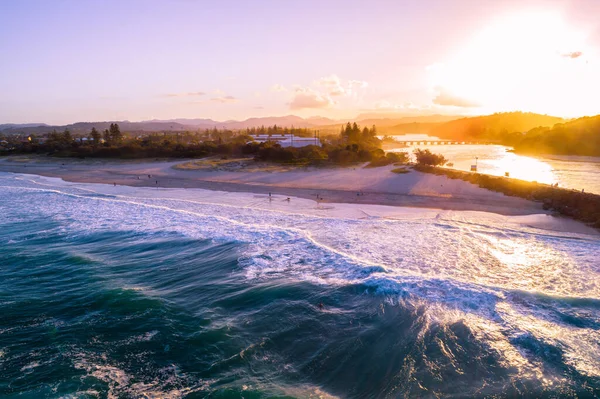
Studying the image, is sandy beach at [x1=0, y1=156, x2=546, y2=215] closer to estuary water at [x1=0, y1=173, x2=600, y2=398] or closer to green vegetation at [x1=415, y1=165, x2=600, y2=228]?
green vegetation at [x1=415, y1=165, x2=600, y2=228]

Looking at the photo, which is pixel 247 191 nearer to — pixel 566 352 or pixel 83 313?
pixel 83 313

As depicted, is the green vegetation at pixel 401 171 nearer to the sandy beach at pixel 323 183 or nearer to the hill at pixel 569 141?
the sandy beach at pixel 323 183

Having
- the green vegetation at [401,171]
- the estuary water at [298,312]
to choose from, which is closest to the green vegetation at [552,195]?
the estuary water at [298,312]

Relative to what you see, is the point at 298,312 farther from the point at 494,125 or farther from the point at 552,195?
the point at 494,125

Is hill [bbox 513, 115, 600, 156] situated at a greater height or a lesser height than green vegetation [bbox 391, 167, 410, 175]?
greater

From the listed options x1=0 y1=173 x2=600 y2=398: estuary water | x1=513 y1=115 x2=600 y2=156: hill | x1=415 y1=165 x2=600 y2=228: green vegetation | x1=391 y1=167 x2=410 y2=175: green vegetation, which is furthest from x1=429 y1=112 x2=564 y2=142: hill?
x1=0 y1=173 x2=600 y2=398: estuary water

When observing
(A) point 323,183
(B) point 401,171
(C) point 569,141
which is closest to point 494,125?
(C) point 569,141
